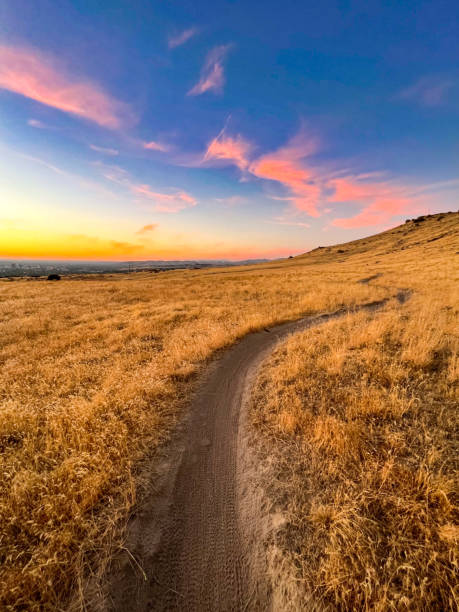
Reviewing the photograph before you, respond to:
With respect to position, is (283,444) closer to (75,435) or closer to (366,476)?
(366,476)

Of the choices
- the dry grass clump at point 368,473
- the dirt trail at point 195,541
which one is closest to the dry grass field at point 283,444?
the dry grass clump at point 368,473

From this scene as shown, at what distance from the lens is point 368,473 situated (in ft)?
12.0

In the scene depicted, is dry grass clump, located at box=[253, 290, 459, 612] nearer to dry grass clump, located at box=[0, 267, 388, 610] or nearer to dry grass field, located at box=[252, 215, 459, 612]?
dry grass field, located at box=[252, 215, 459, 612]

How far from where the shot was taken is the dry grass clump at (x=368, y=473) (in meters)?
2.47

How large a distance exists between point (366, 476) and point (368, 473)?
0.06 meters

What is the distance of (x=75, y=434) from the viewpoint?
4.93m

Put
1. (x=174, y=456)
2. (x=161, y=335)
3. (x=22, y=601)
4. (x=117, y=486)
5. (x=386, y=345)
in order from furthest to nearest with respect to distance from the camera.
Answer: (x=161, y=335)
(x=386, y=345)
(x=174, y=456)
(x=117, y=486)
(x=22, y=601)

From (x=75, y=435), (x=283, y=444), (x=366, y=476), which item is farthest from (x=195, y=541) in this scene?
(x=75, y=435)

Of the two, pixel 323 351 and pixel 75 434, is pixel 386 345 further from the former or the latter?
pixel 75 434

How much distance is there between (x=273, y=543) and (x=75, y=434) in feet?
14.3

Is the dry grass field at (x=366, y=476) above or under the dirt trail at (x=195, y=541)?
above

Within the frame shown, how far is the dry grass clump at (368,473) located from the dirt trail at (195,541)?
22.8 inches

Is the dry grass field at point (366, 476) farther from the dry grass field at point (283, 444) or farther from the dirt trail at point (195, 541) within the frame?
the dirt trail at point (195, 541)

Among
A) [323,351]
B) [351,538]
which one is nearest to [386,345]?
[323,351]
